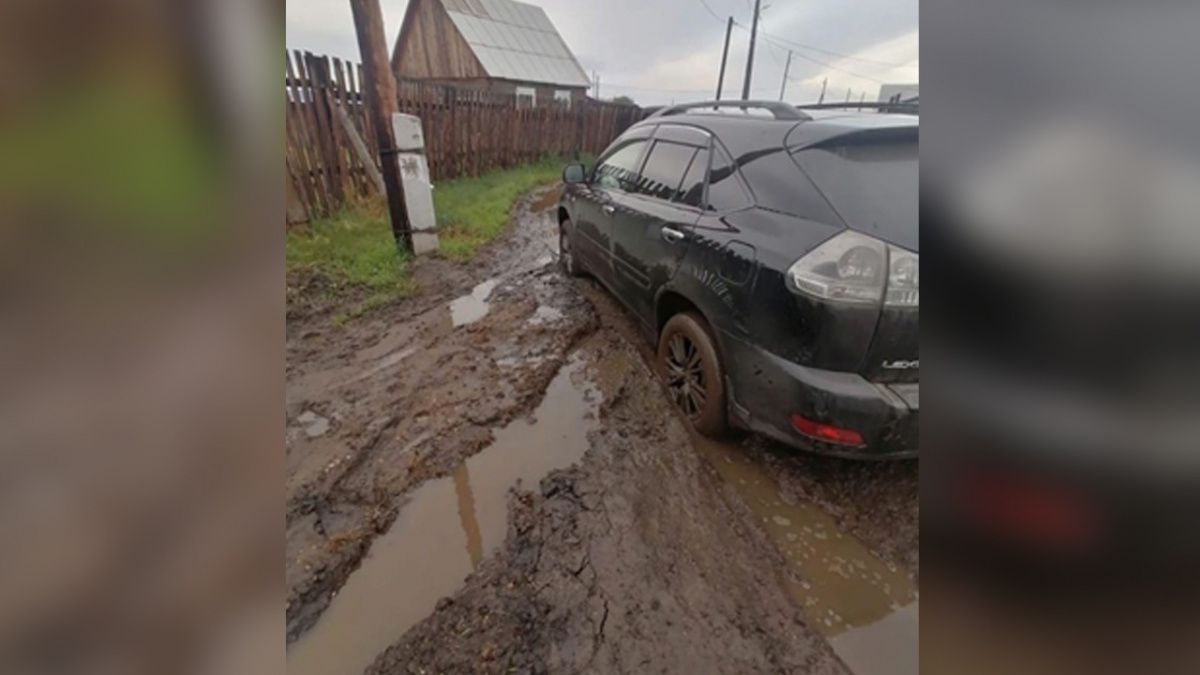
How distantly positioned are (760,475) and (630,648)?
3.91 feet

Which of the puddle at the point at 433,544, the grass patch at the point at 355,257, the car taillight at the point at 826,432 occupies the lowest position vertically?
the puddle at the point at 433,544

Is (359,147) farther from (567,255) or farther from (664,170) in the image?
(664,170)

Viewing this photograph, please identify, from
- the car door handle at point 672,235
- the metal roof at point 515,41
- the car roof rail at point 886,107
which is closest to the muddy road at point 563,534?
the car door handle at point 672,235

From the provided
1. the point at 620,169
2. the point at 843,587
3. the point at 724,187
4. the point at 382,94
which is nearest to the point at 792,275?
the point at 724,187

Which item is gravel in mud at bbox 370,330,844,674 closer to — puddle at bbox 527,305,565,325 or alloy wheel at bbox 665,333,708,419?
alloy wheel at bbox 665,333,708,419

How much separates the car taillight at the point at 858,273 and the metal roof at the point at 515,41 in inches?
947

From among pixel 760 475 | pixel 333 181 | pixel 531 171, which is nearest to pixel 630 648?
pixel 760 475

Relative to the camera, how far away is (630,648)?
1830 millimetres

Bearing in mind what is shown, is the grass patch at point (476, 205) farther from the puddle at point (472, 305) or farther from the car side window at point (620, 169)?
the car side window at point (620, 169)

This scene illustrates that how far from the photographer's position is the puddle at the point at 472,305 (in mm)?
4480

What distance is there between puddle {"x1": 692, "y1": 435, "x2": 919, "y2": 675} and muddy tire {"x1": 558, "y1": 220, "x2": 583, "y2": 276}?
3206mm

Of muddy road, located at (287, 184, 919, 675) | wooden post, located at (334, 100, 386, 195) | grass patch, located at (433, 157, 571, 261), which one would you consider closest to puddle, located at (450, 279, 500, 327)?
muddy road, located at (287, 184, 919, 675)

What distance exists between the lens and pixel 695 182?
300cm

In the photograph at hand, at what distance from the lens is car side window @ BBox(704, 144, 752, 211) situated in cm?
262
